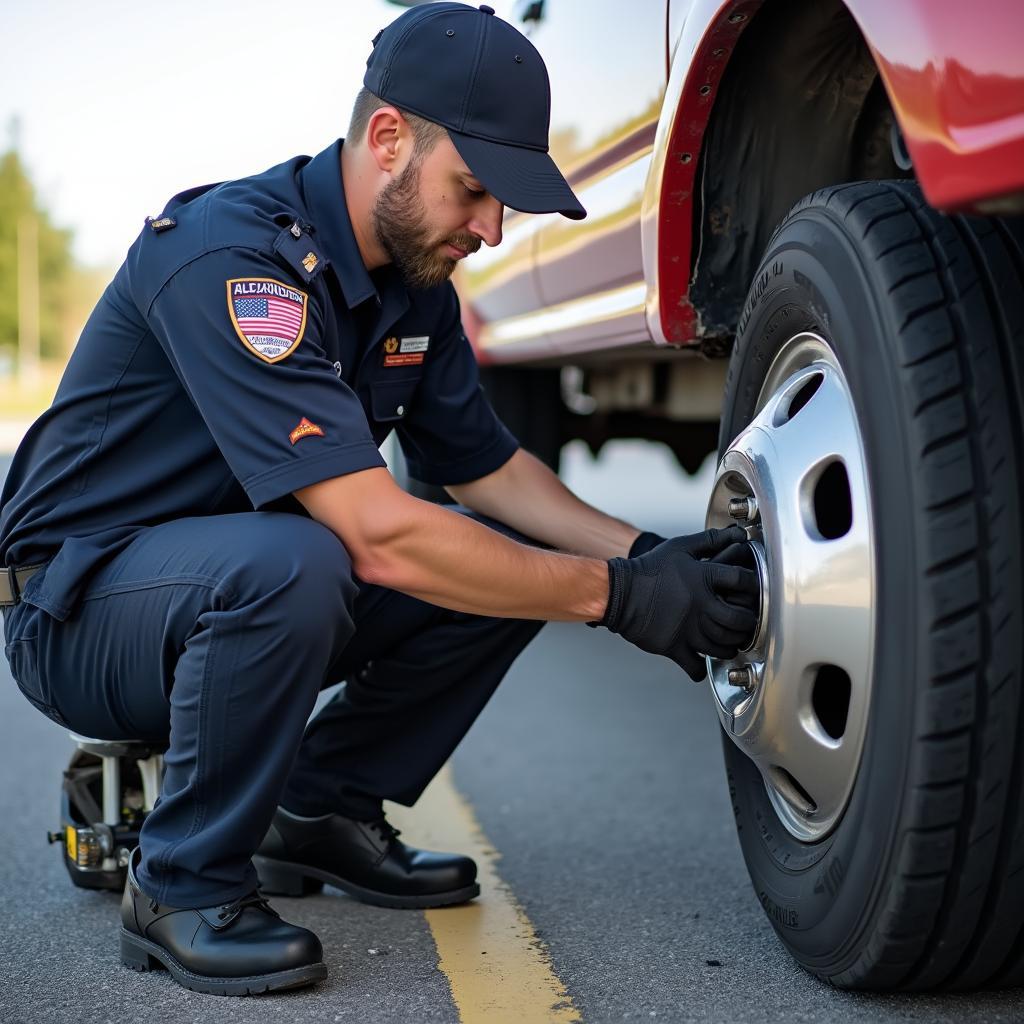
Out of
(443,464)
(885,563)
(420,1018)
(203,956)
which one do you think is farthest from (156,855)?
(885,563)

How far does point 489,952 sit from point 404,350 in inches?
36.5

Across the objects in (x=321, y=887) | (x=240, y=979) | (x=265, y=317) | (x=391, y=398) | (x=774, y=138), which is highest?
(x=774, y=138)

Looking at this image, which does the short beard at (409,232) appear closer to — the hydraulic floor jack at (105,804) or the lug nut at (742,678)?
the lug nut at (742,678)

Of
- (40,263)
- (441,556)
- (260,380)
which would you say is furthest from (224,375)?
(40,263)

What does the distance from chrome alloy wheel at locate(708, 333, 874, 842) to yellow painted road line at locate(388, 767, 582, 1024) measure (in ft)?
1.23

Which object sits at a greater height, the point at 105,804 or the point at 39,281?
the point at 39,281

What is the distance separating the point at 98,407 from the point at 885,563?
1.18 meters

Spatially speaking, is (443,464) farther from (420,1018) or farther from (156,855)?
(420,1018)

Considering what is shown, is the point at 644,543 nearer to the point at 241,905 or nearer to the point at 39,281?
the point at 241,905

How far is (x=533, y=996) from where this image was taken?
1762mm

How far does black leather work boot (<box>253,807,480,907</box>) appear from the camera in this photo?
219 cm

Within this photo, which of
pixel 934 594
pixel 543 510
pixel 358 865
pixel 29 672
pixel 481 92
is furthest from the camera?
pixel 543 510

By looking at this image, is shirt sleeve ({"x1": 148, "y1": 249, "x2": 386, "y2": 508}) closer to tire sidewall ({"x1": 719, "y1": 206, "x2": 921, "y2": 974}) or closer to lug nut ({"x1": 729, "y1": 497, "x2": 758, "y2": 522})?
lug nut ({"x1": 729, "y1": 497, "x2": 758, "y2": 522})

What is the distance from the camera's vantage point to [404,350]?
2242 millimetres
